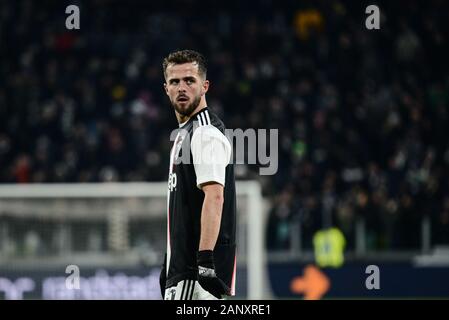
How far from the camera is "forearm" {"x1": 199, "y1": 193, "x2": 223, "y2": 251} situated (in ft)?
14.7

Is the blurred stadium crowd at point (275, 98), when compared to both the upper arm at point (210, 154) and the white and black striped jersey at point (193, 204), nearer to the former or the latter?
the white and black striped jersey at point (193, 204)

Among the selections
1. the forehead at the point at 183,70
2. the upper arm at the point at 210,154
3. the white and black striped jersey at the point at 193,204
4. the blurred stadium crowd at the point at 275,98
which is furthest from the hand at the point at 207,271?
the blurred stadium crowd at the point at 275,98

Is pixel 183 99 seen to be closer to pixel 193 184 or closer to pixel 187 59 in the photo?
pixel 187 59

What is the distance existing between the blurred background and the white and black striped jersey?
6005 millimetres

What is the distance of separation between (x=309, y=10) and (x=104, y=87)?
4.34m

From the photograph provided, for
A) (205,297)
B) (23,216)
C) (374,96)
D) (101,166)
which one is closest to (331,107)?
(374,96)

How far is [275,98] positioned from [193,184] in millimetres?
13245

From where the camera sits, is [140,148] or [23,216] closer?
[23,216]

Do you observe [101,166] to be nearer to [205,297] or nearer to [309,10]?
[309,10]

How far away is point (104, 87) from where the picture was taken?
18.7m

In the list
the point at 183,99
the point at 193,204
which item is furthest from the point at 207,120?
the point at 193,204

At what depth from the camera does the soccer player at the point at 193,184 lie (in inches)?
181

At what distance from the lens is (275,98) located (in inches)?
703

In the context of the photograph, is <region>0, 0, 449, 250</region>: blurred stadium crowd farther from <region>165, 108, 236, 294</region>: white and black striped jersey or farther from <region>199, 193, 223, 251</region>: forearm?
<region>199, 193, 223, 251</region>: forearm
